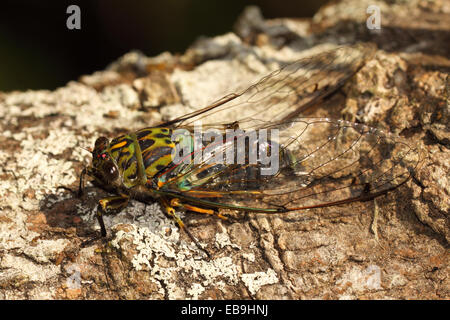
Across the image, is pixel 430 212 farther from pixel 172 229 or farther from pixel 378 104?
pixel 172 229

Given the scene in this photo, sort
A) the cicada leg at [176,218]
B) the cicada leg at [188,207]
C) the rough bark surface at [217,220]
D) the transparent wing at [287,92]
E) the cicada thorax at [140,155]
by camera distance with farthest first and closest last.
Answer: the transparent wing at [287,92] → the cicada thorax at [140,155] → the cicada leg at [188,207] → the cicada leg at [176,218] → the rough bark surface at [217,220]

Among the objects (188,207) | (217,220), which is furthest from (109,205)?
(217,220)

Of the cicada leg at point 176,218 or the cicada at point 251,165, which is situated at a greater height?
the cicada at point 251,165

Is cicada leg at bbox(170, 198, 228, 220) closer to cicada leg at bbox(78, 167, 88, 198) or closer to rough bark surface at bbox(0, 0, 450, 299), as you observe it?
rough bark surface at bbox(0, 0, 450, 299)

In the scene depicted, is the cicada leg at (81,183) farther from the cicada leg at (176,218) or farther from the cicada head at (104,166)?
the cicada leg at (176,218)

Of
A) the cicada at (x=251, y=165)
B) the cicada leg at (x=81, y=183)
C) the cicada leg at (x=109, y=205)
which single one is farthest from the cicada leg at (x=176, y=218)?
the cicada leg at (x=81, y=183)

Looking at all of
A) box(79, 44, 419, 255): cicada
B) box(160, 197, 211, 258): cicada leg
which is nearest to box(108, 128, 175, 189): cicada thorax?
box(79, 44, 419, 255): cicada

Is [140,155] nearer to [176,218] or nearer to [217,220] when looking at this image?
[176,218]
